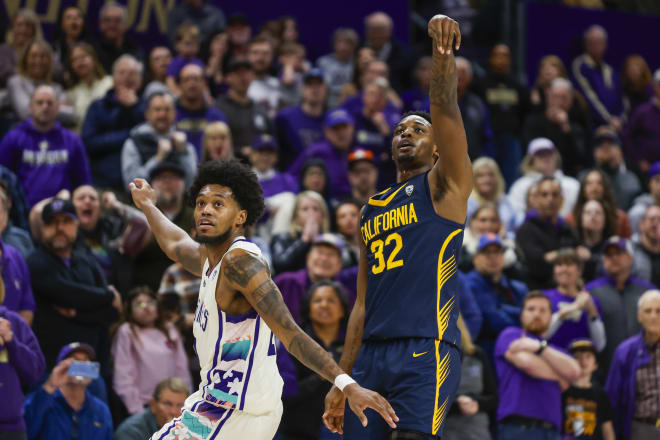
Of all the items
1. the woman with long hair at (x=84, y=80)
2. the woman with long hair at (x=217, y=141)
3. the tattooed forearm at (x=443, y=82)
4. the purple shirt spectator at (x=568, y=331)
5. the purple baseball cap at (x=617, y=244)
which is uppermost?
the woman with long hair at (x=84, y=80)

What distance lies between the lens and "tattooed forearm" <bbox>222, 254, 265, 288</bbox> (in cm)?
557

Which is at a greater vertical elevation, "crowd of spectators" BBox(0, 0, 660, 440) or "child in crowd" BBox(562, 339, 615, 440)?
"crowd of spectators" BBox(0, 0, 660, 440)

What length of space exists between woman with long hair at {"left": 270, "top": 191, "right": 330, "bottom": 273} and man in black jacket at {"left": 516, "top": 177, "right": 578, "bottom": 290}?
7.49 feet

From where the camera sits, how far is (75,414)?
8.48 meters

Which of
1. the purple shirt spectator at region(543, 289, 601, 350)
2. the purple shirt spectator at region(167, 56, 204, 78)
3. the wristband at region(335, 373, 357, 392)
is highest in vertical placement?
the purple shirt spectator at region(167, 56, 204, 78)

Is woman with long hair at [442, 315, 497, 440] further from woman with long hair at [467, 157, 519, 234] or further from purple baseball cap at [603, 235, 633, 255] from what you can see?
woman with long hair at [467, 157, 519, 234]

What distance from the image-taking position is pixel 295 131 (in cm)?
1323

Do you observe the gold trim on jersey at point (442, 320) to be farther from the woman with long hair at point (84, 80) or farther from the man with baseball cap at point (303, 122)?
the man with baseball cap at point (303, 122)

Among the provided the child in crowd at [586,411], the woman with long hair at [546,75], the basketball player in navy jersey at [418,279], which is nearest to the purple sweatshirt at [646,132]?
the woman with long hair at [546,75]

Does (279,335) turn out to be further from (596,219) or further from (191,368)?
(596,219)

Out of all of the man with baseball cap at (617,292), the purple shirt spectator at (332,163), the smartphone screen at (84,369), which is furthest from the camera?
the purple shirt spectator at (332,163)

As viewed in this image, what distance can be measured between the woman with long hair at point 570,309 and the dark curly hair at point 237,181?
5.20m

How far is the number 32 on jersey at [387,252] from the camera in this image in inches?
235

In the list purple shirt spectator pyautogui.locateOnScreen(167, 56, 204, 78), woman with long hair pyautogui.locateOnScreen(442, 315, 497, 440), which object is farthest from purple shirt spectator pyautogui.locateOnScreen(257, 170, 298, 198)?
woman with long hair pyautogui.locateOnScreen(442, 315, 497, 440)
